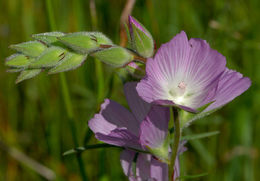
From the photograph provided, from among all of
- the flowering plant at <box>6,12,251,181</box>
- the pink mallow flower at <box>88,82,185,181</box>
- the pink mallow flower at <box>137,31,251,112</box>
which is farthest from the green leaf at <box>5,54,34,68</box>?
the pink mallow flower at <box>137,31,251,112</box>

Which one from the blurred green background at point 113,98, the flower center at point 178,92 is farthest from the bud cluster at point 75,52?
the blurred green background at point 113,98

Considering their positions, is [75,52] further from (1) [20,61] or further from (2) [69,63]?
(1) [20,61]

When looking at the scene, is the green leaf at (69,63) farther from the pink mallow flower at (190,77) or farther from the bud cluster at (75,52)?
the pink mallow flower at (190,77)

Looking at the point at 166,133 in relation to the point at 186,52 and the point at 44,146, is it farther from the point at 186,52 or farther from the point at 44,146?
the point at 44,146

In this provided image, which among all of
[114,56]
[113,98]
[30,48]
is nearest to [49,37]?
[30,48]

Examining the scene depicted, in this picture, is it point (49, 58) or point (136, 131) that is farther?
point (136, 131)

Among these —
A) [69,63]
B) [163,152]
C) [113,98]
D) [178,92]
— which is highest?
[69,63]
